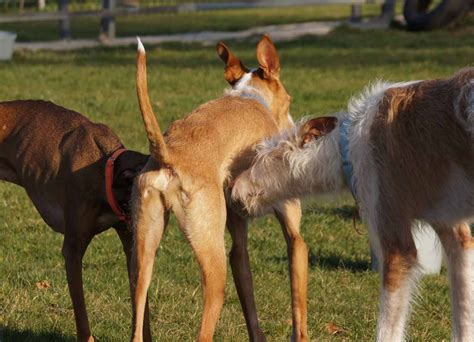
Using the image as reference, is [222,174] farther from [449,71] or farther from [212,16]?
[212,16]

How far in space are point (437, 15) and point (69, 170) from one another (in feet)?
55.0

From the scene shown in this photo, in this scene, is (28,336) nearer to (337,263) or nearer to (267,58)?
(267,58)

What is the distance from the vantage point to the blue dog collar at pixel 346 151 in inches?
203

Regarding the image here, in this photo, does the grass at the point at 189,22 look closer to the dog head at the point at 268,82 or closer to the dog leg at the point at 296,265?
the dog head at the point at 268,82

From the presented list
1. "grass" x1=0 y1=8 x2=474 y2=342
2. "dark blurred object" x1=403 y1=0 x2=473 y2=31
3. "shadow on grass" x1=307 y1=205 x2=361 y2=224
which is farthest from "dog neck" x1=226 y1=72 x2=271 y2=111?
"dark blurred object" x1=403 y1=0 x2=473 y2=31

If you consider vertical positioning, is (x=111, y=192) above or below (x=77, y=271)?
above

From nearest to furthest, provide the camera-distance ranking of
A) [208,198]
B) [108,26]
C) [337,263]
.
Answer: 1. [208,198]
2. [337,263]
3. [108,26]

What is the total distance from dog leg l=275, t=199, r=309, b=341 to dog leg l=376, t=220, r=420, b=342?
74 centimetres

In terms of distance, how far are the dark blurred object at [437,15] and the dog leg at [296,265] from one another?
16.1 m

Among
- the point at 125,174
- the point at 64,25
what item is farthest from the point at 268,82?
the point at 64,25

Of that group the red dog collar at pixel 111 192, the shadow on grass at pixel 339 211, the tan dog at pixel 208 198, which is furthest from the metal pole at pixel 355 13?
the red dog collar at pixel 111 192

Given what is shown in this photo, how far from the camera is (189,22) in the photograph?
2445cm

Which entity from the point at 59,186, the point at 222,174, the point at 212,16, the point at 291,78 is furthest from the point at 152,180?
the point at 212,16

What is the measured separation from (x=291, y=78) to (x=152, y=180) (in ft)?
34.0
